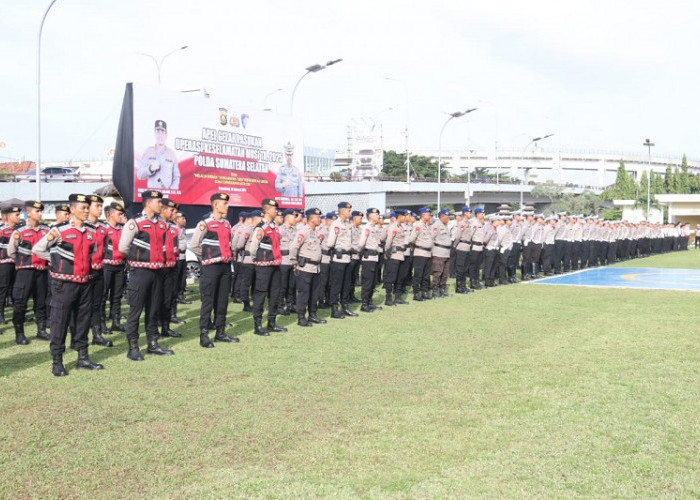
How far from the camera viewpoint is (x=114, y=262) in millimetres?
10250

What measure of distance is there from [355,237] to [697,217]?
2194 inches

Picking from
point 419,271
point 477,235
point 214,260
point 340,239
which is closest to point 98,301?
point 214,260

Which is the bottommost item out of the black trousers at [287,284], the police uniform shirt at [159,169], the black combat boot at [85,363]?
the black combat boot at [85,363]

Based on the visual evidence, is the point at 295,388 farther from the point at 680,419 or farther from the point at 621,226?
the point at 621,226

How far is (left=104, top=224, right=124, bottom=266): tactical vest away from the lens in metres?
9.94

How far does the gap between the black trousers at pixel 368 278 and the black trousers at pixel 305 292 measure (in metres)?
1.71

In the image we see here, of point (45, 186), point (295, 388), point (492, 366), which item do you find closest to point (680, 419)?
point (492, 366)

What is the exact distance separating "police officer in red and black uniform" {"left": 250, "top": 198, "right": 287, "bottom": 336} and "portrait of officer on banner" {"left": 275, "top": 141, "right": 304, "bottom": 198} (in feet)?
29.1

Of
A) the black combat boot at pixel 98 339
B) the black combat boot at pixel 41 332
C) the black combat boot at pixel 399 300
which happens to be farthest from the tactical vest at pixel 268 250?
the black combat boot at pixel 399 300

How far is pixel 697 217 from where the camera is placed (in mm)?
59812

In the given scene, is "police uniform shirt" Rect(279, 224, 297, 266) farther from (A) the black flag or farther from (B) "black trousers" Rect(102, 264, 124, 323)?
(A) the black flag

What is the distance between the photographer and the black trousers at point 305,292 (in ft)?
36.1

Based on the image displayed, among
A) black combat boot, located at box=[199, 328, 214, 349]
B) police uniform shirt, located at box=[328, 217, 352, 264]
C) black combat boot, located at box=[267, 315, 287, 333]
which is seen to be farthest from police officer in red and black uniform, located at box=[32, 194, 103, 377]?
police uniform shirt, located at box=[328, 217, 352, 264]

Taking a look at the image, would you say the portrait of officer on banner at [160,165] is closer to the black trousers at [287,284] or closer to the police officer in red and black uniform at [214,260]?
the black trousers at [287,284]
